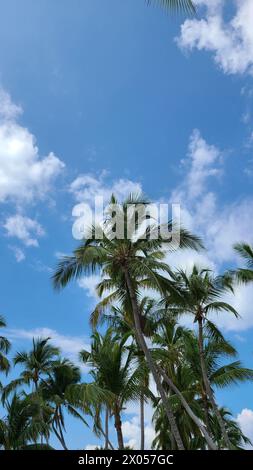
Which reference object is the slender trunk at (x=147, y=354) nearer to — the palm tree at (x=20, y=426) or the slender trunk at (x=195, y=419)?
the slender trunk at (x=195, y=419)

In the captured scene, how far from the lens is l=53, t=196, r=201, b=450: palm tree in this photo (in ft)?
64.4

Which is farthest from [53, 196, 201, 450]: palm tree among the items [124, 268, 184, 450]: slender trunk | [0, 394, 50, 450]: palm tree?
[0, 394, 50, 450]: palm tree

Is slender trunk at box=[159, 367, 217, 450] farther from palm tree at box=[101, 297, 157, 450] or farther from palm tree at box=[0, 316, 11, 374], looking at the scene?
palm tree at box=[0, 316, 11, 374]

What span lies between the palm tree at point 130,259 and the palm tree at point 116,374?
2067 millimetres

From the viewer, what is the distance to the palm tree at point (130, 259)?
64.4ft

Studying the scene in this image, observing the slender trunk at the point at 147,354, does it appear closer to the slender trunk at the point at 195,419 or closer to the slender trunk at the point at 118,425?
the slender trunk at the point at 195,419

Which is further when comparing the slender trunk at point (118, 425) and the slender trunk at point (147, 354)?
the slender trunk at point (118, 425)

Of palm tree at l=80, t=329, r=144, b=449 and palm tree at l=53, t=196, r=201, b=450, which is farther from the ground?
palm tree at l=53, t=196, r=201, b=450

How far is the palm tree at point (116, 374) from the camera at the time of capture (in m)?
21.7

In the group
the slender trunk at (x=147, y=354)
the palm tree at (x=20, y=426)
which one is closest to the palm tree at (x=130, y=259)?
the slender trunk at (x=147, y=354)

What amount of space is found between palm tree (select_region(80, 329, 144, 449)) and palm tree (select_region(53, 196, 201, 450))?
2.07 m

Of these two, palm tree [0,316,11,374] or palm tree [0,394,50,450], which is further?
palm tree [0,316,11,374]

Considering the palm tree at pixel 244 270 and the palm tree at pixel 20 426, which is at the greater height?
the palm tree at pixel 244 270

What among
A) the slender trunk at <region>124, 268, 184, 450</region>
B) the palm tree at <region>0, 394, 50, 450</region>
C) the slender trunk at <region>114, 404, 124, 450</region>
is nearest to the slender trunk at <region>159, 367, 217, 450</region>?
the slender trunk at <region>124, 268, 184, 450</region>
